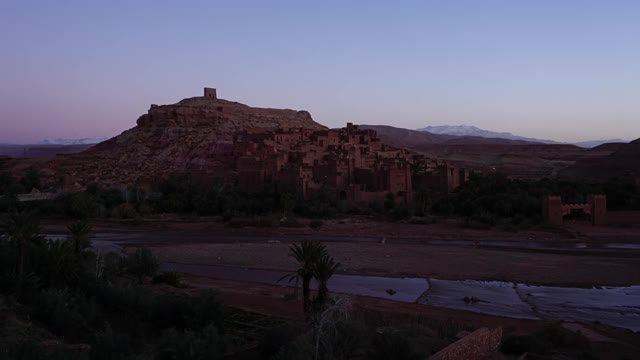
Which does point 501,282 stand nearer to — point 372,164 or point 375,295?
point 375,295

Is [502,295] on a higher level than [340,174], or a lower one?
lower

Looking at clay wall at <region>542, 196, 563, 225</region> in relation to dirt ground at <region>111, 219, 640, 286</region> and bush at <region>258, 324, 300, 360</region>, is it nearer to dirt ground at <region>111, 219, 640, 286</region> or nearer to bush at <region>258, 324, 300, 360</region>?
dirt ground at <region>111, 219, 640, 286</region>

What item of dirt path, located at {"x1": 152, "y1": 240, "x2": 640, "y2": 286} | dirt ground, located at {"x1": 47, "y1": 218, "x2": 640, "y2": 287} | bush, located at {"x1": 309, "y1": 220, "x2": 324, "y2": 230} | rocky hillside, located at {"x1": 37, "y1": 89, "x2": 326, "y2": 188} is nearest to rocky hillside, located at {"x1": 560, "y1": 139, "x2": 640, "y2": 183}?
dirt ground, located at {"x1": 47, "y1": 218, "x2": 640, "y2": 287}

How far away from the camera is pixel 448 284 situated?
20766 mm

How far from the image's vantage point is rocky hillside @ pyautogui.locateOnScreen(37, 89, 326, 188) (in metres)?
55.2

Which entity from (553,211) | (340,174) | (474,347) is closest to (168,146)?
(340,174)

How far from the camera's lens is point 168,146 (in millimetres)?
60656

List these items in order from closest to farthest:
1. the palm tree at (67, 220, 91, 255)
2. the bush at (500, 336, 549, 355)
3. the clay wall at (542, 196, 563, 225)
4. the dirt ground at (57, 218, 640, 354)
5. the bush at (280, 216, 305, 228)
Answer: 1. the bush at (500, 336, 549, 355)
2. the dirt ground at (57, 218, 640, 354)
3. the palm tree at (67, 220, 91, 255)
4. the clay wall at (542, 196, 563, 225)
5. the bush at (280, 216, 305, 228)

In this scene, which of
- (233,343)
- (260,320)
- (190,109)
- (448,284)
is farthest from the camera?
(190,109)

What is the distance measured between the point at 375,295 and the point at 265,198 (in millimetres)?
22918

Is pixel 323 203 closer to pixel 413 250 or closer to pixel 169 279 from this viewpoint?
pixel 413 250

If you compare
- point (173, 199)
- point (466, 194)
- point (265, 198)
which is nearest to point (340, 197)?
point (265, 198)

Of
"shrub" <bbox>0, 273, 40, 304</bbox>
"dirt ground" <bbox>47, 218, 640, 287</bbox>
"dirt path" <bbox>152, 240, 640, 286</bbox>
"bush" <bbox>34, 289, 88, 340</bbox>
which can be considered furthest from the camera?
"dirt ground" <bbox>47, 218, 640, 287</bbox>

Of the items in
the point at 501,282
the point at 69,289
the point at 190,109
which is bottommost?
the point at 501,282
